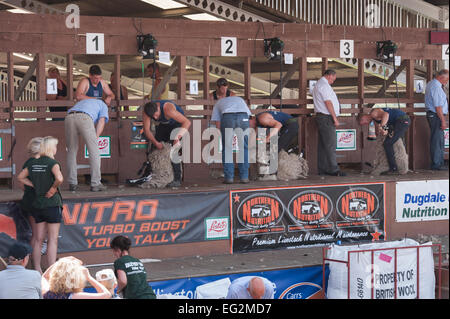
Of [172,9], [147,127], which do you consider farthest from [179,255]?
[172,9]

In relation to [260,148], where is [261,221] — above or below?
below

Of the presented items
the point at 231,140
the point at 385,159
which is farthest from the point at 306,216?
the point at 385,159

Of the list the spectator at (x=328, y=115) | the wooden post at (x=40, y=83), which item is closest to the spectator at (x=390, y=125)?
the spectator at (x=328, y=115)

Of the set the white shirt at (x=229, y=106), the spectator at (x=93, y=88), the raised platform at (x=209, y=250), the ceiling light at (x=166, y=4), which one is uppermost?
the ceiling light at (x=166, y=4)

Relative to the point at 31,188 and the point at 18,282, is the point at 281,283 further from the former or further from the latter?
the point at 18,282

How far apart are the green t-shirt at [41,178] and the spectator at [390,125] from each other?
5.93 metres

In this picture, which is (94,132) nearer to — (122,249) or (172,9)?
(122,249)

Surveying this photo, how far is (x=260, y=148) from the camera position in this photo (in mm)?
12164

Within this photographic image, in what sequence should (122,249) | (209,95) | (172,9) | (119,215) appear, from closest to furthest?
(122,249) < (119,215) < (209,95) < (172,9)

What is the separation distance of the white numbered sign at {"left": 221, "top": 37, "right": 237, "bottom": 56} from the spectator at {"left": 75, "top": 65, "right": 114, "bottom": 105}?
2211 mm

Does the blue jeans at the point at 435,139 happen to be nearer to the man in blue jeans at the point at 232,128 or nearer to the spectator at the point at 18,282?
the man in blue jeans at the point at 232,128

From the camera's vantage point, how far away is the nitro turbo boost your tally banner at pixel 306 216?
10.8 meters

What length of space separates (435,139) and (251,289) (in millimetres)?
7059
